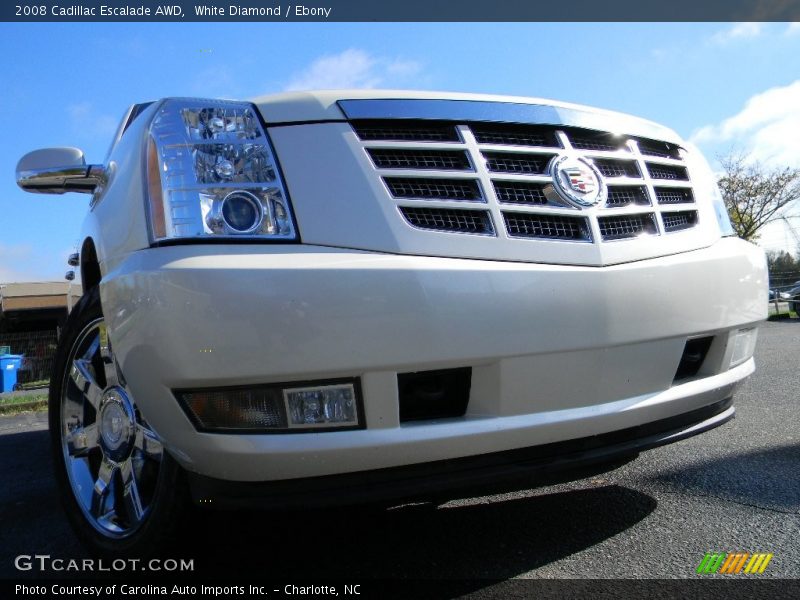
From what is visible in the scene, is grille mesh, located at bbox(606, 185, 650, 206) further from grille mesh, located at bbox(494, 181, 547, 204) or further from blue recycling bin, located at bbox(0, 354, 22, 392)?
blue recycling bin, located at bbox(0, 354, 22, 392)

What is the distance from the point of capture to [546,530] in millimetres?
2338

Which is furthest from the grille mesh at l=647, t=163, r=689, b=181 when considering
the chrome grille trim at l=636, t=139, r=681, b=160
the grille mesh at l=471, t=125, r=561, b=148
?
the grille mesh at l=471, t=125, r=561, b=148

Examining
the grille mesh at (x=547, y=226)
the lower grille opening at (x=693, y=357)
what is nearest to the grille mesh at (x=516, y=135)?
the grille mesh at (x=547, y=226)

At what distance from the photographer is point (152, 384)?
177 cm

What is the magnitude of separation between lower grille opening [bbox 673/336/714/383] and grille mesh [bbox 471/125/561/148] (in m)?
0.80

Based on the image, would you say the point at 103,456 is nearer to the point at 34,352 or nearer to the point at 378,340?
the point at 378,340

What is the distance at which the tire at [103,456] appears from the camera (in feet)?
6.41

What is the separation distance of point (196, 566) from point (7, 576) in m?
0.65

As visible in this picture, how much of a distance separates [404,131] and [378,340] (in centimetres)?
65

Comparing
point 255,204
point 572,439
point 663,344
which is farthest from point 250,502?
point 663,344

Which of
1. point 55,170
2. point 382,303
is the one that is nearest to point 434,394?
point 382,303

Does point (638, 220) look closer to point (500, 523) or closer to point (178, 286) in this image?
point (500, 523)

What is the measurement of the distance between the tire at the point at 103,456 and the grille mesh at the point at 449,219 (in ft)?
3.04

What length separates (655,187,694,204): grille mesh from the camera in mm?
2334
